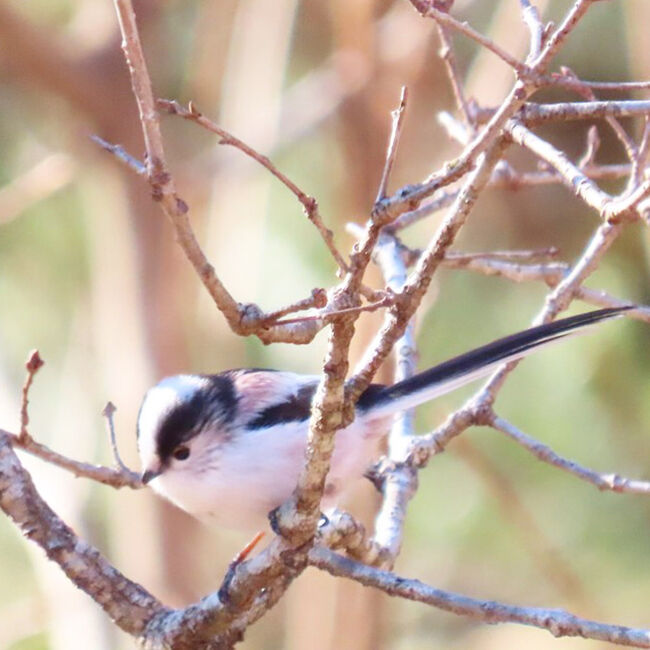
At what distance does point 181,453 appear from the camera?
6.87ft

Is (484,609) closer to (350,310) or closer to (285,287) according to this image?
(350,310)

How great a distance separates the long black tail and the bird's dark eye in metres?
0.35

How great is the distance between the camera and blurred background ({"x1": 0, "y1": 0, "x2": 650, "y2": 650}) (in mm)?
3717

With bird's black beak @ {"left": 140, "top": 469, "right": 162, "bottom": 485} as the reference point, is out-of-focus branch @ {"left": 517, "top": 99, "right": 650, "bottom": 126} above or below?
above

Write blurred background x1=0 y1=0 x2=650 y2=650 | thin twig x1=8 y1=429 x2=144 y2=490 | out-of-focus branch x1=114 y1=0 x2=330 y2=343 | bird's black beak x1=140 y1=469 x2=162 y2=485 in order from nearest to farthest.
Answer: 1. out-of-focus branch x1=114 y1=0 x2=330 y2=343
2. thin twig x1=8 y1=429 x2=144 y2=490
3. bird's black beak x1=140 y1=469 x2=162 y2=485
4. blurred background x1=0 y1=0 x2=650 y2=650

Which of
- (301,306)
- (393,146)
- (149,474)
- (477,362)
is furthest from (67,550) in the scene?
A: (393,146)

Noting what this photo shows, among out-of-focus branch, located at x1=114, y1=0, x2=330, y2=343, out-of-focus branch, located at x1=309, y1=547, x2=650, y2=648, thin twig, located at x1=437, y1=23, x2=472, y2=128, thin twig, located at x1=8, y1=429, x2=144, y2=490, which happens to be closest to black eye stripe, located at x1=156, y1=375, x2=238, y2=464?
thin twig, located at x1=8, y1=429, x2=144, y2=490

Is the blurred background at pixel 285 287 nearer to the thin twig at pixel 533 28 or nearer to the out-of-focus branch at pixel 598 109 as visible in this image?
the thin twig at pixel 533 28

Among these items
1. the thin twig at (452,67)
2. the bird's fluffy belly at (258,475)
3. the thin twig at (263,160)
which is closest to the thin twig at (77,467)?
the bird's fluffy belly at (258,475)

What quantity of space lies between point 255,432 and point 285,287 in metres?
2.50

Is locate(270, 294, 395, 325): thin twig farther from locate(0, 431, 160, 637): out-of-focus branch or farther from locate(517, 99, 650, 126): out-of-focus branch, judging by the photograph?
locate(0, 431, 160, 637): out-of-focus branch

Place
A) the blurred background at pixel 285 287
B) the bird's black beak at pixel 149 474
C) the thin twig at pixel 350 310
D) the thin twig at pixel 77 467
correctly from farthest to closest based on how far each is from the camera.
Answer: the blurred background at pixel 285 287 → the bird's black beak at pixel 149 474 → the thin twig at pixel 77 467 → the thin twig at pixel 350 310

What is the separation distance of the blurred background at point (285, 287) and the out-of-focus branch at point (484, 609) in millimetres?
1580

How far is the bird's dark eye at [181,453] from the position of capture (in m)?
2.09
